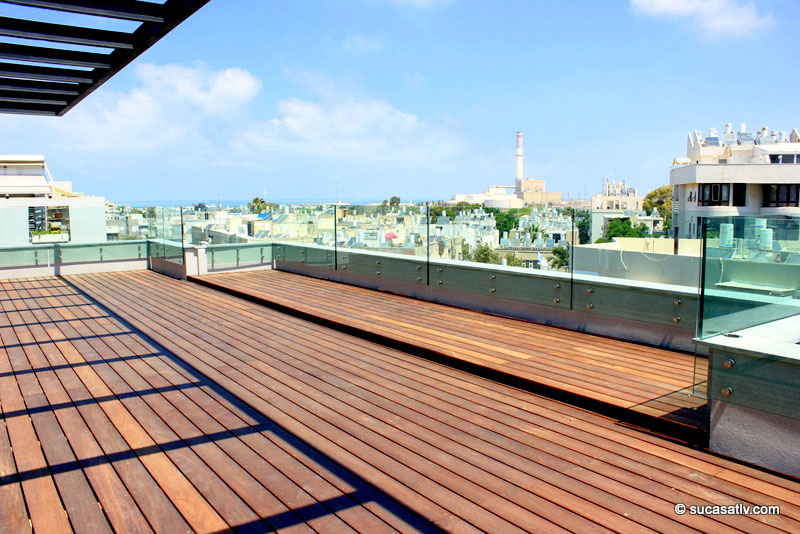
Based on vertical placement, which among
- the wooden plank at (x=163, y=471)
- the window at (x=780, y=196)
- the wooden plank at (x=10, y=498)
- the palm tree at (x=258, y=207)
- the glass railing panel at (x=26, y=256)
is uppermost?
the window at (x=780, y=196)

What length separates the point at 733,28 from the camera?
68.9 metres

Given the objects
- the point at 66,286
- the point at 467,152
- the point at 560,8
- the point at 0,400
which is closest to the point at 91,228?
the point at 66,286

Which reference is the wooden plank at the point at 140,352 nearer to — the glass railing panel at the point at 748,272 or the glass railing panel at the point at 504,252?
the glass railing panel at the point at 748,272

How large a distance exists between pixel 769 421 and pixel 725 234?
101 cm

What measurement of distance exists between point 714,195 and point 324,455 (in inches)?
1400

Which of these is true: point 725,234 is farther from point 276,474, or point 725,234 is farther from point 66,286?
point 66,286

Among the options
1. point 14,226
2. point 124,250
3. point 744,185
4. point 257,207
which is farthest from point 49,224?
point 744,185

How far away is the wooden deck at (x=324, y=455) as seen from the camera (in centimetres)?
230

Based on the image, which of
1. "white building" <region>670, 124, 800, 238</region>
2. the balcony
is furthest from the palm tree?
"white building" <region>670, 124, 800, 238</region>

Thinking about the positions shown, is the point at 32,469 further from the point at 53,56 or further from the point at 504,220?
the point at 504,220

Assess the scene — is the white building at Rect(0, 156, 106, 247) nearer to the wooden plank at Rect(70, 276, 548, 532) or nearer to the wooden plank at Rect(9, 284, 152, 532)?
the wooden plank at Rect(9, 284, 152, 532)

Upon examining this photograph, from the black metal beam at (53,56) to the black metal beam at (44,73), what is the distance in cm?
39

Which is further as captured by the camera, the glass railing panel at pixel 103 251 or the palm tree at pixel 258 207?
the palm tree at pixel 258 207

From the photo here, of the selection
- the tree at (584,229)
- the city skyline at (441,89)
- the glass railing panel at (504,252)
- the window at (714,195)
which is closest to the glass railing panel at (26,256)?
the glass railing panel at (504,252)
